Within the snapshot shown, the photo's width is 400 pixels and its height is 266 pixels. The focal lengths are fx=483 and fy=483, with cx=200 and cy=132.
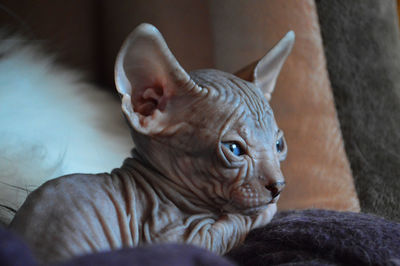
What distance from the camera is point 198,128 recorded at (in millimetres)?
574

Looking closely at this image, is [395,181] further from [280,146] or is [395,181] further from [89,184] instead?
[89,184]

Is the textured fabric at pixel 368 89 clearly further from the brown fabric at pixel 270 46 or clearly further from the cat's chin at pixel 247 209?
the cat's chin at pixel 247 209

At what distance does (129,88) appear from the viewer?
609 mm

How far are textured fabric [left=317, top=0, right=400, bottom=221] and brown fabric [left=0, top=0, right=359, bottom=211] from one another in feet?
0.08

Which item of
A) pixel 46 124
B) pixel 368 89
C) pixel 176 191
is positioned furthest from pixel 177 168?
pixel 368 89

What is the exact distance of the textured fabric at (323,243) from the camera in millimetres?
516

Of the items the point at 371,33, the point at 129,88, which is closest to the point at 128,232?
the point at 129,88

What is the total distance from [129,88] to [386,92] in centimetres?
72

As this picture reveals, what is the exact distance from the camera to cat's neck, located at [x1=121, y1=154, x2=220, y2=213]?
0.59m

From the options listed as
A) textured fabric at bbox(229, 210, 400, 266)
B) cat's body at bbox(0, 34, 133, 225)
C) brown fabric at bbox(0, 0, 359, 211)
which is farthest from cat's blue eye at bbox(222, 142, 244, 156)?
brown fabric at bbox(0, 0, 359, 211)

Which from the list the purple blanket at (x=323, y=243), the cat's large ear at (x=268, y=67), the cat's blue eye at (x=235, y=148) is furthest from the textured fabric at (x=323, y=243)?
the cat's large ear at (x=268, y=67)

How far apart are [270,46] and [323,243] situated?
68 cm

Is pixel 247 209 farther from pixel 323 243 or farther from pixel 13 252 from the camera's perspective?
pixel 13 252

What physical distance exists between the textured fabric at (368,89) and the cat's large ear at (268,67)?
40 cm
